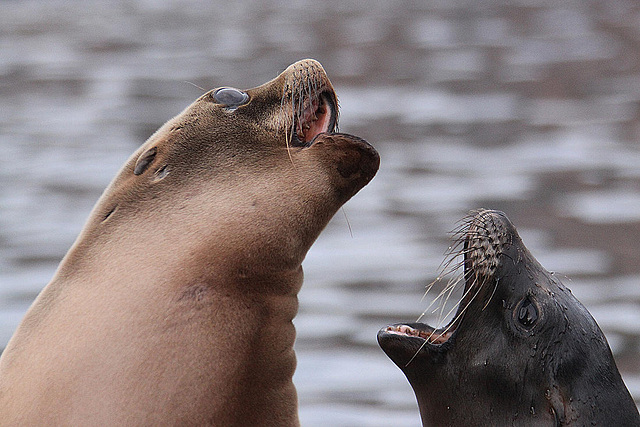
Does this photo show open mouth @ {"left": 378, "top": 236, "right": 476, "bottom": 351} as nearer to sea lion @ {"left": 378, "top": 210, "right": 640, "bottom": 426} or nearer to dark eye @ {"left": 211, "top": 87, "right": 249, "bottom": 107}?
sea lion @ {"left": 378, "top": 210, "right": 640, "bottom": 426}

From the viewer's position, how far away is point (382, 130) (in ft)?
40.8

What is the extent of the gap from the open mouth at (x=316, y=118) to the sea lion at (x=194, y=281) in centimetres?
1

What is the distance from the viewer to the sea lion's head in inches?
150

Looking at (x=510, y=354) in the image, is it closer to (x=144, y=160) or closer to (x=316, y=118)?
(x=316, y=118)

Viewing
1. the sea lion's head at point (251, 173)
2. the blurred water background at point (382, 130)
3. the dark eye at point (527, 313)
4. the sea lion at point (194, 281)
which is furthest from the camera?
the blurred water background at point (382, 130)

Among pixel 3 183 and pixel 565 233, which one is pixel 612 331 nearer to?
pixel 565 233

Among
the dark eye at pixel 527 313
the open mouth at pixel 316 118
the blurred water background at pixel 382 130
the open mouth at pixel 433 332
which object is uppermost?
the open mouth at pixel 316 118

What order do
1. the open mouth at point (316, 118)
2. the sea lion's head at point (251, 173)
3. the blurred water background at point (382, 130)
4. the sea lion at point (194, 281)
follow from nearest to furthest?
the sea lion at point (194, 281), the sea lion's head at point (251, 173), the open mouth at point (316, 118), the blurred water background at point (382, 130)

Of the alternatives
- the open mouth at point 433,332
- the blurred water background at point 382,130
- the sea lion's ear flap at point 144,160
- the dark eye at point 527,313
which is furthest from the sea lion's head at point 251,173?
the blurred water background at point 382,130

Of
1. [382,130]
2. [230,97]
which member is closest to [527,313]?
[230,97]

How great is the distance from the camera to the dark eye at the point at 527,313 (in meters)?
4.00

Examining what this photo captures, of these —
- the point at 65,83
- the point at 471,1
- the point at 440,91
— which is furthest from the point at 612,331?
the point at 471,1

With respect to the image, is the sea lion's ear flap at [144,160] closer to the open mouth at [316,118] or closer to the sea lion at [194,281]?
the sea lion at [194,281]

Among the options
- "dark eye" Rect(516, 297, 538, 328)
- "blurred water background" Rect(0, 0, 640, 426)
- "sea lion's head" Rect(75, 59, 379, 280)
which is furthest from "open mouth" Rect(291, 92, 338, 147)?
"blurred water background" Rect(0, 0, 640, 426)
